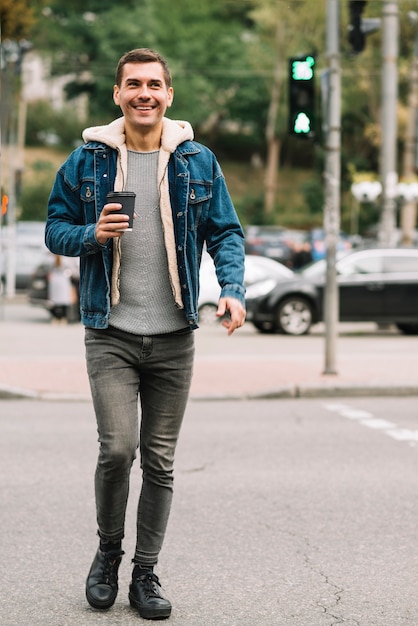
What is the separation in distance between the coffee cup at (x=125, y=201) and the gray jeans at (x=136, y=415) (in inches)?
A: 19.5

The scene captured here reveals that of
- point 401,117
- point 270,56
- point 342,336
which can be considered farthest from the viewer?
point 270,56

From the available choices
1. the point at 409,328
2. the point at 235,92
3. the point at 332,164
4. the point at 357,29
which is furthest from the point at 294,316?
the point at 235,92

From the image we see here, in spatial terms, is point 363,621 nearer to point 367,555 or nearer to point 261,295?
point 367,555

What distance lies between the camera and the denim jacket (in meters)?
4.65

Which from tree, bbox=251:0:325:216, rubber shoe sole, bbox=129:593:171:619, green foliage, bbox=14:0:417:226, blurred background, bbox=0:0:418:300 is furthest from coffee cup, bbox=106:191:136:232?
green foliage, bbox=14:0:417:226

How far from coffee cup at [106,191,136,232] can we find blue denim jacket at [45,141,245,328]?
18 centimetres

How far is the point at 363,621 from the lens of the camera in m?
4.76

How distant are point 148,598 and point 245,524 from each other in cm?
183

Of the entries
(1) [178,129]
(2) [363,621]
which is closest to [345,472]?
(2) [363,621]

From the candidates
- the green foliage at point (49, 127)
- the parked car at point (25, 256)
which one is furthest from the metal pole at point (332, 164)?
the green foliage at point (49, 127)

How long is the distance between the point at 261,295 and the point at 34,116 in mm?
52463

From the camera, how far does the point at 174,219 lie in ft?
15.3

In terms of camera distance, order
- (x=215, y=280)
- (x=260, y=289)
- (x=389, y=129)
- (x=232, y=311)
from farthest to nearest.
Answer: (x=389, y=129), (x=215, y=280), (x=260, y=289), (x=232, y=311)

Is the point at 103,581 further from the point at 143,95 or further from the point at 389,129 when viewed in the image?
the point at 389,129
